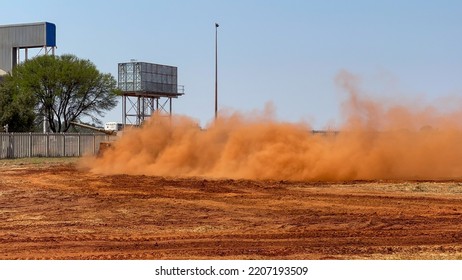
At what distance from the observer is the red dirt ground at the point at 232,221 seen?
13.3m

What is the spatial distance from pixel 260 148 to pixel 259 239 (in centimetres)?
2063

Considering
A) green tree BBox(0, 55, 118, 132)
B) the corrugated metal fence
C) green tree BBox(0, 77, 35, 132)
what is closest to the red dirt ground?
the corrugated metal fence

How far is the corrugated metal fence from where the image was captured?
61.3 metres

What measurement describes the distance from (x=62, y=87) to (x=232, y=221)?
69265 mm

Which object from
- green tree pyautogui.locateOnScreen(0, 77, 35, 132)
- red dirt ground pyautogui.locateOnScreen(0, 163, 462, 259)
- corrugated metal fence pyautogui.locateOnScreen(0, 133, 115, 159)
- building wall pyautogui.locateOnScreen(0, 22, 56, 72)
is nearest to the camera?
red dirt ground pyautogui.locateOnScreen(0, 163, 462, 259)

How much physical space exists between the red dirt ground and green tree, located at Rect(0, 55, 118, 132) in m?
56.4

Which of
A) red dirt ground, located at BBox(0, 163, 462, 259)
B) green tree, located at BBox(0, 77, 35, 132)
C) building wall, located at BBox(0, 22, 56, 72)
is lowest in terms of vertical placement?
red dirt ground, located at BBox(0, 163, 462, 259)

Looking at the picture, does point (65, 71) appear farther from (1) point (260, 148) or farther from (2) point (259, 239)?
(2) point (259, 239)

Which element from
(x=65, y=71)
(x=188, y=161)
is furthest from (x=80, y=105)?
(x=188, y=161)

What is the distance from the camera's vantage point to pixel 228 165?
35.8 m

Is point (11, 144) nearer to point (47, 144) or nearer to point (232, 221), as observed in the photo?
point (47, 144)

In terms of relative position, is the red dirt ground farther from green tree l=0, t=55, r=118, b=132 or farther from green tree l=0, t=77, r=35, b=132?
green tree l=0, t=55, r=118, b=132

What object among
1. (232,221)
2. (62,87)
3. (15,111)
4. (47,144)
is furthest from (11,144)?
(232,221)
